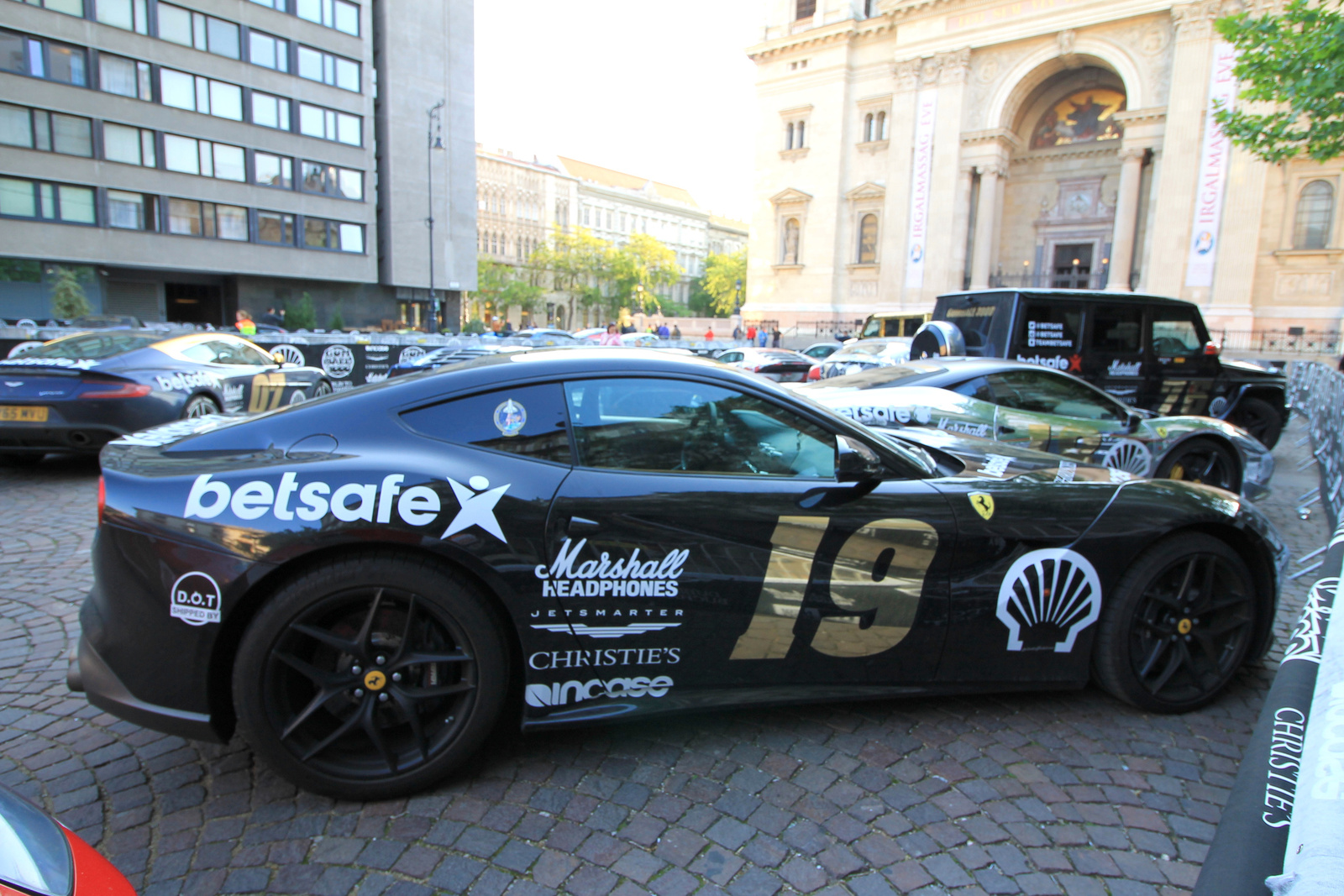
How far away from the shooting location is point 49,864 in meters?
1.21

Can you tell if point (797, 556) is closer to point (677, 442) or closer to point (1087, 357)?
point (677, 442)

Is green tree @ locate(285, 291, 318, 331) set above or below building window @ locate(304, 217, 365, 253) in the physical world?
below

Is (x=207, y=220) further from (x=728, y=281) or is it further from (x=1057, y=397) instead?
(x=728, y=281)

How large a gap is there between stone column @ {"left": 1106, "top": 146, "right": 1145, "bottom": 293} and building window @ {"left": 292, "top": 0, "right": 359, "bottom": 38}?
37.5m

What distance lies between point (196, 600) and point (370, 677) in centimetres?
58

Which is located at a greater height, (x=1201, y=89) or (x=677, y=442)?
(x=1201, y=89)

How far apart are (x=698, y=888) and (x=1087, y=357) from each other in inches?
337

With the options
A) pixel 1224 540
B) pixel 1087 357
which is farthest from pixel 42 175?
pixel 1224 540

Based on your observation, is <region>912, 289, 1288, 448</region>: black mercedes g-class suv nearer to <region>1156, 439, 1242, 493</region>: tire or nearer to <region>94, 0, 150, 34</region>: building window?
<region>1156, 439, 1242, 493</region>: tire

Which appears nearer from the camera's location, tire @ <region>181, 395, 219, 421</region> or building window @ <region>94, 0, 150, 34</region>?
tire @ <region>181, 395, 219, 421</region>

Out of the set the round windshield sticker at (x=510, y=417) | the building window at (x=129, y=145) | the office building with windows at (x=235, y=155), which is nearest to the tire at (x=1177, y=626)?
the round windshield sticker at (x=510, y=417)

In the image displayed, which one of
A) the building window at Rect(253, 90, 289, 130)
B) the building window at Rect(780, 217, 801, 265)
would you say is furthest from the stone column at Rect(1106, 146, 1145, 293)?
the building window at Rect(253, 90, 289, 130)

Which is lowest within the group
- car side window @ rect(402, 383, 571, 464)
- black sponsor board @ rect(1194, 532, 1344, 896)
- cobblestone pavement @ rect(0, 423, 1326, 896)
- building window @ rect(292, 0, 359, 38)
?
cobblestone pavement @ rect(0, 423, 1326, 896)

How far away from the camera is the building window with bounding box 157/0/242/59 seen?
32562 mm
